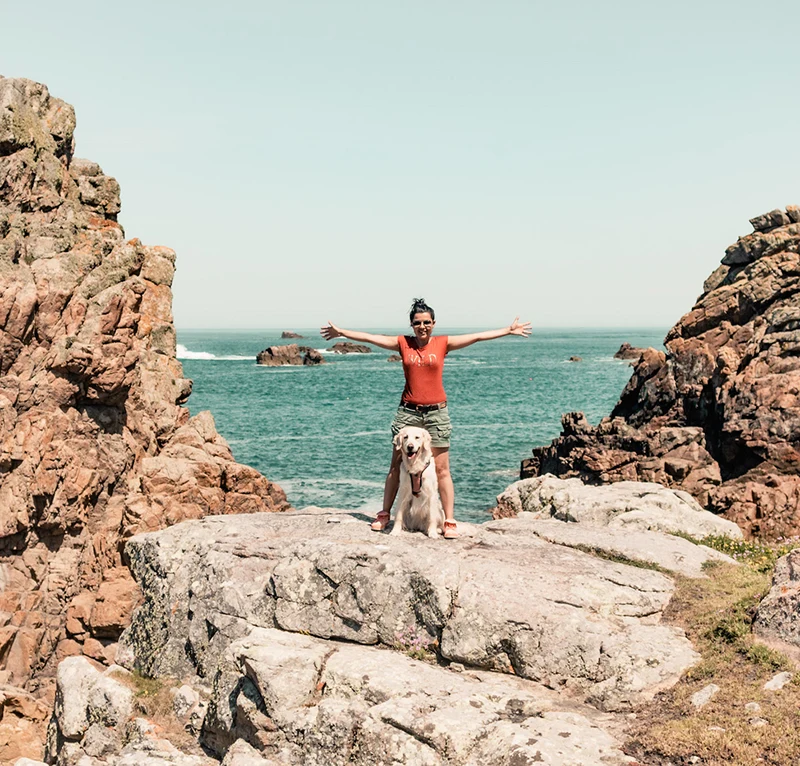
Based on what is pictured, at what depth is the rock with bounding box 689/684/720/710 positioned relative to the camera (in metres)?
9.23

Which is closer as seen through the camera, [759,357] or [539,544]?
[539,544]

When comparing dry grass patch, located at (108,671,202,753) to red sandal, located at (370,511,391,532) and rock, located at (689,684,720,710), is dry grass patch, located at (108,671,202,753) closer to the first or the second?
red sandal, located at (370,511,391,532)

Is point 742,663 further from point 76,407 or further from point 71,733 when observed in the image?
point 76,407

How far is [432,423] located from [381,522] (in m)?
2.14

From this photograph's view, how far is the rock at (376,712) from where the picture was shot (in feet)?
28.4

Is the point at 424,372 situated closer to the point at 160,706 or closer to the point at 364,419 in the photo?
the point at 160,706

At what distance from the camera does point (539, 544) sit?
13742 mm

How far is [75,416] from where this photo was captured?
63.7ft

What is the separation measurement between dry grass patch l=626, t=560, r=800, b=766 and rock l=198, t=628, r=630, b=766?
71 cm

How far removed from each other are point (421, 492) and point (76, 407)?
36.3 ft

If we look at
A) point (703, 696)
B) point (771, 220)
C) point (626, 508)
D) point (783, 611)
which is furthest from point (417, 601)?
point (771, 220)

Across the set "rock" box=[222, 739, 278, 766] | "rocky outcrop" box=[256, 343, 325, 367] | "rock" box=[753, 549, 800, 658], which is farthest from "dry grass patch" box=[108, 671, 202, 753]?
"rocky outcrop" box=[256, 343, 325, 367]

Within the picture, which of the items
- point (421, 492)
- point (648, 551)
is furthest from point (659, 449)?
point (421, 492)

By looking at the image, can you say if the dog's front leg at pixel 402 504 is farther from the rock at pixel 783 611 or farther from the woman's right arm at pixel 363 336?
the rock at pixel 783 611
